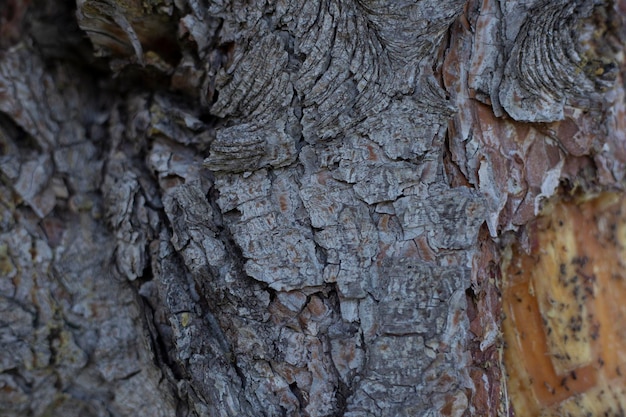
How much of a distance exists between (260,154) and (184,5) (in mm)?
452

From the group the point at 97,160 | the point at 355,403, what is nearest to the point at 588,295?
the point at 355,403

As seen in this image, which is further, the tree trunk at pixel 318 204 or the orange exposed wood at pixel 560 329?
the orange exposed wood at pixel 560 329

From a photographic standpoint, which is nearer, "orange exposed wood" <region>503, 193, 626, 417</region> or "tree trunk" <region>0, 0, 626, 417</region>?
"tree trunk" <region>0, 0, 626, 417</region>

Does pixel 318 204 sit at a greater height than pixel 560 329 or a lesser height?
greater

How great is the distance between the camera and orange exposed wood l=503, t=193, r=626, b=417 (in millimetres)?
1289

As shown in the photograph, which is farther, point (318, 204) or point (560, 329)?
point (560, 329)

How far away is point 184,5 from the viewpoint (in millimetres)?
1295

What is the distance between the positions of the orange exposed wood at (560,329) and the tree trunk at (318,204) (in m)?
0.08

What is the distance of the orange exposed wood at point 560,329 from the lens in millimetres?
1289

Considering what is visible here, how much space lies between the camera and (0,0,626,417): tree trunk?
1.10 m

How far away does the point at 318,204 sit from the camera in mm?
1133

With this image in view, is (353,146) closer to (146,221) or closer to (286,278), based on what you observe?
(286,278)

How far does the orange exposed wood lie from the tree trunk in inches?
3.2

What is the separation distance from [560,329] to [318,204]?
699 mm
